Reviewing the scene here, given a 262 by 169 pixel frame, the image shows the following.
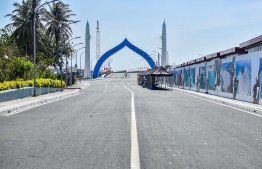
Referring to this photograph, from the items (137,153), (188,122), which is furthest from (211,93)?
(137,153)

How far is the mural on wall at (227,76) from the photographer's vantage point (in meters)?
25.2

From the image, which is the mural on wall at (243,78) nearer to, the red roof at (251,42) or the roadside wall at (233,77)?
the roadside wall at (233,77)

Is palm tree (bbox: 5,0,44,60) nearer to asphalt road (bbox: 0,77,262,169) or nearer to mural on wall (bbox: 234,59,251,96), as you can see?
mural on wall (bbox: 234,59,251,96)

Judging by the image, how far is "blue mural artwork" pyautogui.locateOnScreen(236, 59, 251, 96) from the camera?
21625 millimetres

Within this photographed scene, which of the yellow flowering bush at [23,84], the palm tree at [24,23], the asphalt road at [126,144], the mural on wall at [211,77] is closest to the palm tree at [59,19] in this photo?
the palm tree at [24,23]

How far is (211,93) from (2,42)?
61553mm

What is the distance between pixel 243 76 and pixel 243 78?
14cm

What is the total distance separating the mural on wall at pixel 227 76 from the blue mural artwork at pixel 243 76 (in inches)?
51.8

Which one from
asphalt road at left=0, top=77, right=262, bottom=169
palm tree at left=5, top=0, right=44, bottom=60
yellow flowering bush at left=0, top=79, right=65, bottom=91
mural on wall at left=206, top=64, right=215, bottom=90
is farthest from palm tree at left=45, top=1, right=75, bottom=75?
asphalt road at left=0, top=77, right=262, bottom=169

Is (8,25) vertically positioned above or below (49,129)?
above

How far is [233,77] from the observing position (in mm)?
24766

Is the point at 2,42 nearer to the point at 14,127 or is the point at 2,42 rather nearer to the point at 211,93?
the point at 211,93

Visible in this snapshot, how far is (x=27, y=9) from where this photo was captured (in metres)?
52.6

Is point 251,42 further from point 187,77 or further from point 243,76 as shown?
point 187,77
